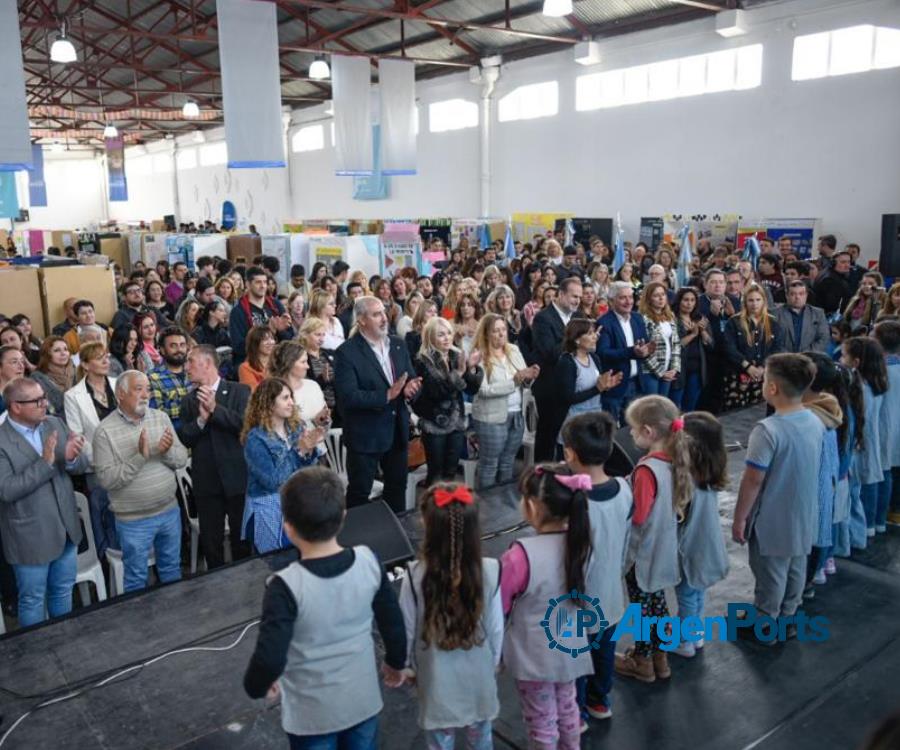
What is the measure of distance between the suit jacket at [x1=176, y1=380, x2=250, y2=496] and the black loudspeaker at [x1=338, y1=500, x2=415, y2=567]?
0.70 metres

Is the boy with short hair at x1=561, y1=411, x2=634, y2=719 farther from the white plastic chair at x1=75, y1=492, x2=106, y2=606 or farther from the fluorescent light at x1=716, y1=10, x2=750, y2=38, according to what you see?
the fluorescent light at x1=716, y1=10, x2=750, y2=38

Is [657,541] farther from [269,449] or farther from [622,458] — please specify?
[269,449]

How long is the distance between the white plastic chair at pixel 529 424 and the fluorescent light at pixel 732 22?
8690 millimetres

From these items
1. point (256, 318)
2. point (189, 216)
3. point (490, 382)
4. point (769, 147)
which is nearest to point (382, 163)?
point (769, 147)

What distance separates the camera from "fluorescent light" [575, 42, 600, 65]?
1369cm

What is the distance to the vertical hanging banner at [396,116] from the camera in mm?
12164

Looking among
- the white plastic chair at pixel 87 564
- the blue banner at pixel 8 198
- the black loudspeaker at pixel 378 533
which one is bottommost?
the white plastic chair at pixel 87 564

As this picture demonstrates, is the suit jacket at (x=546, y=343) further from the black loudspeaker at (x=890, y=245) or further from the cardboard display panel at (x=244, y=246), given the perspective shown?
the cardboard display panel at (x=244, y=246)

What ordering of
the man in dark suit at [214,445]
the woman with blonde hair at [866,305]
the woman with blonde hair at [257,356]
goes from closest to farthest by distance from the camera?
the man in dark suit at [214,445], the woman with blonde hair at [257,356], the woman with blonde hair at [866,305]

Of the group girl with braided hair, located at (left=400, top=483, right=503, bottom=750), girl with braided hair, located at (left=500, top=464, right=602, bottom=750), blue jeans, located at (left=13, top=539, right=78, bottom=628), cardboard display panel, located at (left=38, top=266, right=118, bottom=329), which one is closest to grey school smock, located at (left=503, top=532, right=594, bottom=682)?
girl with braided hair, located at (left=500, top=464, right=602, bottom=750)

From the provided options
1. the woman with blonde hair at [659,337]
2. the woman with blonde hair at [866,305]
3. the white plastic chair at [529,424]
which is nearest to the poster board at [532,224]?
the woman with blonde hair at [866,305]

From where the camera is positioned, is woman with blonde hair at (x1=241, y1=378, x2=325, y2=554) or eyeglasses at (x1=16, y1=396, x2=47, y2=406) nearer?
eyeglasses at (x1=16, y1=396, x2=47, y2=406)

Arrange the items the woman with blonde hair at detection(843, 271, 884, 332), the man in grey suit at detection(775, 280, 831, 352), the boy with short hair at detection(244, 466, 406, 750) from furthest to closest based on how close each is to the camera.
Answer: the woman with blonde hair at detection(843, 271, 884, 332), the man in grey suit at detection(775, 280, 831, 352), the boy with short hair at detection(244, 466, 406, 750)

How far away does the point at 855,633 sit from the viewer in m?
3.27
